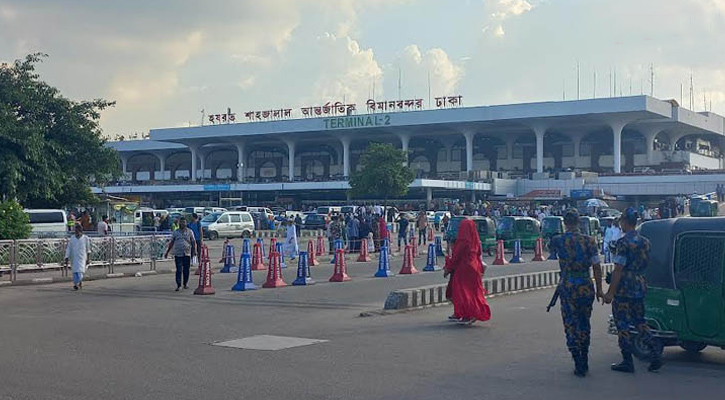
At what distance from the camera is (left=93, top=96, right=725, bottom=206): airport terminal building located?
7562 centimetres

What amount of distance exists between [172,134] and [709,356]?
87.3m

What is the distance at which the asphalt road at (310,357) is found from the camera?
848 centimetres

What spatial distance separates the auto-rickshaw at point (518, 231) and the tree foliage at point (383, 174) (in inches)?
1046

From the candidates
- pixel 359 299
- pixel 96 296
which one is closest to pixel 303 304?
pixel 359 299

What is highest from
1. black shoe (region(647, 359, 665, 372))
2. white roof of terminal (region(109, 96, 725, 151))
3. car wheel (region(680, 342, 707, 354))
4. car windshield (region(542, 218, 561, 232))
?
white roof of terminal (region(109, 96, 725, 151))

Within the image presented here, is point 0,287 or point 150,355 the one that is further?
point 0,287

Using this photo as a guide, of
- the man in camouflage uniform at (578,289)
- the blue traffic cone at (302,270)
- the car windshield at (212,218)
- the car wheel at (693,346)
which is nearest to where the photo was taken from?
the man in camouflage uniform at (578,289)

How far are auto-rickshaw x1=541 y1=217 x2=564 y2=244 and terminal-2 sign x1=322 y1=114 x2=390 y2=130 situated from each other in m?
46.1

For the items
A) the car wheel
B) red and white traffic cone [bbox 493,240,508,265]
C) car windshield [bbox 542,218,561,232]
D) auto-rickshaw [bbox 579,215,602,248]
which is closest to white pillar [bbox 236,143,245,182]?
car windshield [bbox 542,218,561,232]

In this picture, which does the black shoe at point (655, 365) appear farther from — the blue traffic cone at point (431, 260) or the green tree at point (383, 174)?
the green tree at point (383, 174)

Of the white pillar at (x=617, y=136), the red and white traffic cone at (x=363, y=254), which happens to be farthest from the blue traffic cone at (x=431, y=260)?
the white pillar at (x=617, y=136)

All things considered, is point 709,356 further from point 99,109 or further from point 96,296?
point 99,109

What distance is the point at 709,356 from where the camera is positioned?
412 inches

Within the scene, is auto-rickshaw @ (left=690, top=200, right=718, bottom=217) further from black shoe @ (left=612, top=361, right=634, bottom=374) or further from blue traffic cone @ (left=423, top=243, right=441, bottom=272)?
black shoe @ (left=612, top=361, right=634, bottom=374)
